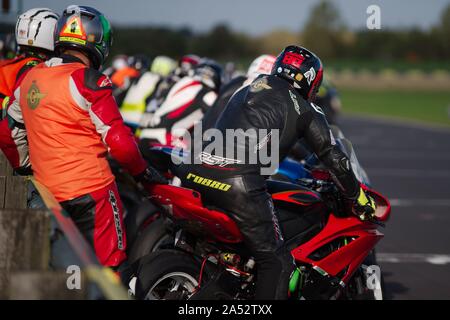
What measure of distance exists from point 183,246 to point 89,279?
81.9 inches

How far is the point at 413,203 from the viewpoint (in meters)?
13.1

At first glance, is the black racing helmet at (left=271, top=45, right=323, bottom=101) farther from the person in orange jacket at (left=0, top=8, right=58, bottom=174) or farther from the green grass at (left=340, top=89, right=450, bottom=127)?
the green grass at (left=340, top=89, right=450, bottom=127)

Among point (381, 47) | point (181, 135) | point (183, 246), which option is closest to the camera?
point (183, 246)

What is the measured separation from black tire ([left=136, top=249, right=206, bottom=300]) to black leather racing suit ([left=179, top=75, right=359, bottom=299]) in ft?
1.35

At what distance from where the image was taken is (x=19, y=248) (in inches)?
166

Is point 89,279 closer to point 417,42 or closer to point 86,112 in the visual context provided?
point 86,112

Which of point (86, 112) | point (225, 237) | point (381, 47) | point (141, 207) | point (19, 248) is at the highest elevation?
point (86, 112)

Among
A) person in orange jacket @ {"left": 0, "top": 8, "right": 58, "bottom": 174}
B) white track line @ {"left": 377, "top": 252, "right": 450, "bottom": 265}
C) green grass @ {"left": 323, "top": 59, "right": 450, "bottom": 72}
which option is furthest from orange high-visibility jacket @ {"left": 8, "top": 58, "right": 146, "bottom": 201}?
green grass @ {"left": 323, "top": 59, "right": 450, "bottom": 72}

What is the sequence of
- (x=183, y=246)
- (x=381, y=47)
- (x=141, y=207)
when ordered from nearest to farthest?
(x=183, y=246), (x=141, y=207), (x=381, y=47)

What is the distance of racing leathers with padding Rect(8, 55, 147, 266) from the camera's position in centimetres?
531

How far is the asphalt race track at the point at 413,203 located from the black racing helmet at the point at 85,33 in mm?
3463

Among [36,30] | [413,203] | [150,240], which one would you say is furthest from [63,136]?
[413,203]

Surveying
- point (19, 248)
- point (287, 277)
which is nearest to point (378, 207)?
point (287, 277)

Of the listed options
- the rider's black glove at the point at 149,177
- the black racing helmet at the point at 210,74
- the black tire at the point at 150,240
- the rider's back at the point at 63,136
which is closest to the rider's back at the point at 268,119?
the rider's black glove at the point at 149,177
